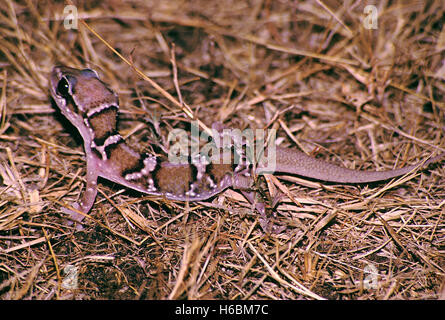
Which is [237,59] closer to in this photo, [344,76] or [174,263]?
[344,76]

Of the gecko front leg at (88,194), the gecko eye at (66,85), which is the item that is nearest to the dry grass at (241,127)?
the gecko front leg at (88,194)

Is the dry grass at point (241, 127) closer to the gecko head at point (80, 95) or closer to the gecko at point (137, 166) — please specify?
the gecko at point (137, 166)

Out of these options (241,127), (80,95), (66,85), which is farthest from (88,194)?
(241,127)

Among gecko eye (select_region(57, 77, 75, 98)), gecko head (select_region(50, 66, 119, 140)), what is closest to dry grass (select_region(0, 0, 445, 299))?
gecko head (select_region(50, 66, 119, 140))

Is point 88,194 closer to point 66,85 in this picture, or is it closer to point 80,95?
point 80,95

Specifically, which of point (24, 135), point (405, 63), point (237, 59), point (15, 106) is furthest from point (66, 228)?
point (405, 63)
